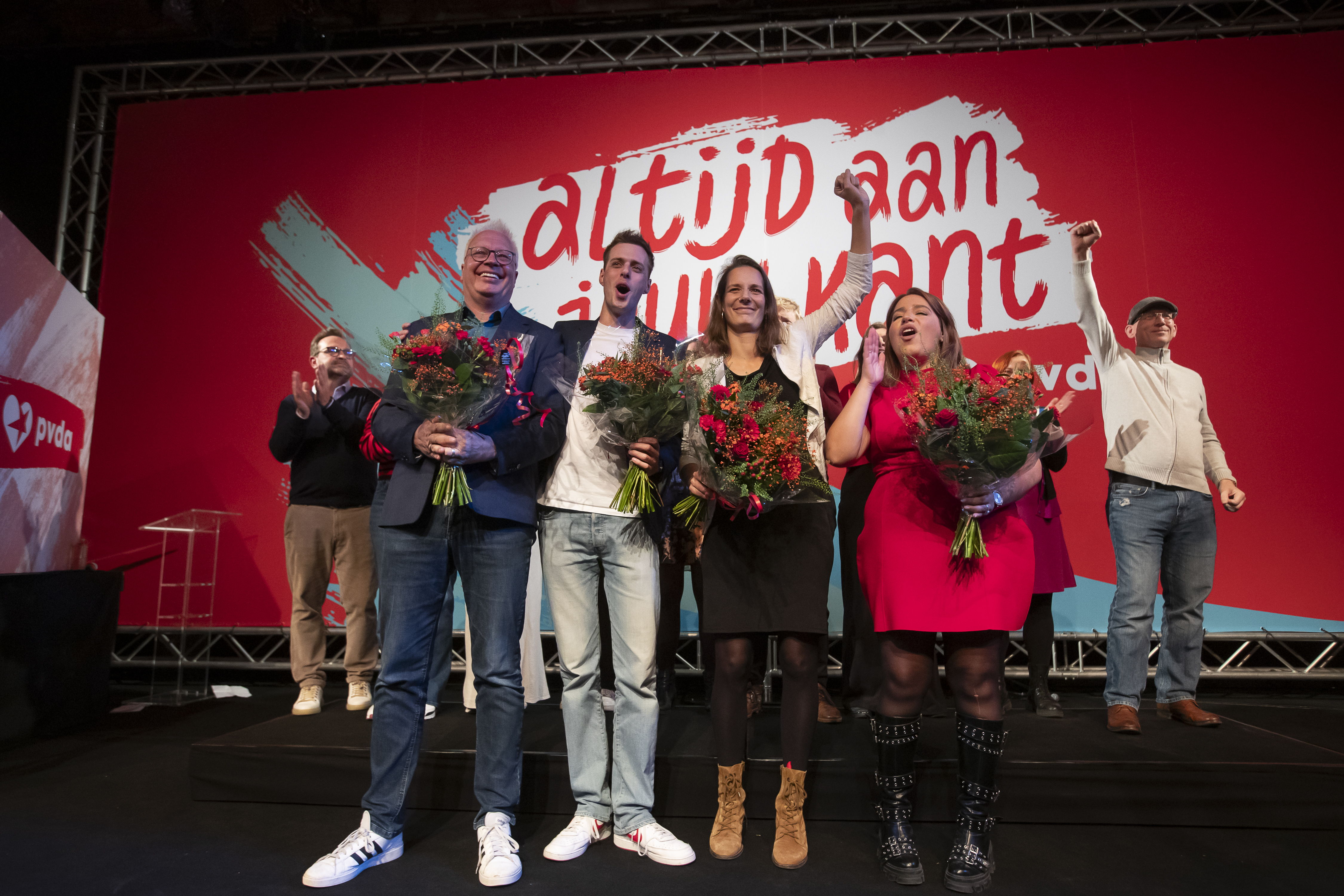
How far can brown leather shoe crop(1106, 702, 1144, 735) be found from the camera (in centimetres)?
279

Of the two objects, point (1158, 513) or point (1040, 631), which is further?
point (1040, 631)

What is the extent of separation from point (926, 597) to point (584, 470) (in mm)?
1010

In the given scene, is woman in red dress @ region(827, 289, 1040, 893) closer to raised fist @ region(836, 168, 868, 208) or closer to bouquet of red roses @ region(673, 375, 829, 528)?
bouquet of red roses @ region(673, 375, 829, 528)

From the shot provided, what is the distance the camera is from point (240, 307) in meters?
5.18

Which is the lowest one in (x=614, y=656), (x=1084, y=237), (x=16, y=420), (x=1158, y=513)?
(x=614, y=656)

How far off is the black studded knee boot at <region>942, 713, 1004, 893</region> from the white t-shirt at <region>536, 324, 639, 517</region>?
1.09m

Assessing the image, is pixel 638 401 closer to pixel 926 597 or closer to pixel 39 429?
pixel 926 597

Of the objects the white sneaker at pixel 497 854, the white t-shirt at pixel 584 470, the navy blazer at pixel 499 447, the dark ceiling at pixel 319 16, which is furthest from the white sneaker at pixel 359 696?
the dark ceiling at pixel 319 16

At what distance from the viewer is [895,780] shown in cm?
211

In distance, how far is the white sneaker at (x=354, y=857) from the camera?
2.00 meters

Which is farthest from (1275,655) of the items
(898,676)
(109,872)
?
(109,872)

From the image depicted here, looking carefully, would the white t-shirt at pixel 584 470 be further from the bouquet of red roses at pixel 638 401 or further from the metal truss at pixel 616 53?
the metal truss at pixel 616 53

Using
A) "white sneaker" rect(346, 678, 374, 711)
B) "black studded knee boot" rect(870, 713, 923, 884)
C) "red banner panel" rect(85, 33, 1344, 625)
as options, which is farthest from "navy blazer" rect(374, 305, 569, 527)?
"red banner panel" rect(85, 33, 1344, 625)

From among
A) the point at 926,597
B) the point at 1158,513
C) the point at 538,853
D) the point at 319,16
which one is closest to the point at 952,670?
the point at 926,597
